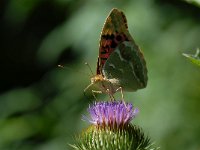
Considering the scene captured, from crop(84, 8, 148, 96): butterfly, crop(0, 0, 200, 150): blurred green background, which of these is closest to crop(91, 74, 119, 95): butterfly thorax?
crop(84, 8, 148, 96): butterfly

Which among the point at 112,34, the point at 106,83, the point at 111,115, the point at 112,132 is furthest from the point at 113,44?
the point at 112,132

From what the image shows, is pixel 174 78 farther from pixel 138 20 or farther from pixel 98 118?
pixel 98 118

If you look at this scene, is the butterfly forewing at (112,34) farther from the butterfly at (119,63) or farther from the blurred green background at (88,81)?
the blurred green background at (88,81)

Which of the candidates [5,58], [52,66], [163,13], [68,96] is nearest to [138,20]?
[163,13]

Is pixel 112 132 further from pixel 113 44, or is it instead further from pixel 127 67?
pixel 113 44

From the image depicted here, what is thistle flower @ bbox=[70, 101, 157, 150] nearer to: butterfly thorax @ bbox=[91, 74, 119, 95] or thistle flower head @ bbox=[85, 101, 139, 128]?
thistle flower head @ bbox=[85, 101, 139, 128]

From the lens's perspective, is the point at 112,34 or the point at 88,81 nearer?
the point at 112,34
